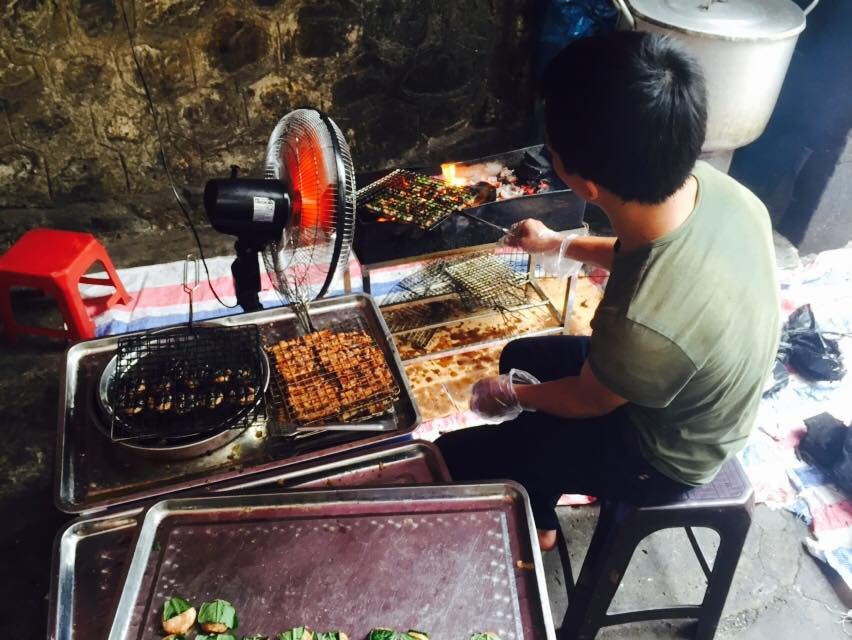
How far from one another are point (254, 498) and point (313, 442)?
12.5 inches

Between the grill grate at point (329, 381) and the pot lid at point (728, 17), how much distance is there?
2.86 metres

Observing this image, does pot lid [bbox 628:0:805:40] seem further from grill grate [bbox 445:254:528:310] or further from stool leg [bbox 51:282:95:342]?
stool leg [bbox 51:282:95:342]

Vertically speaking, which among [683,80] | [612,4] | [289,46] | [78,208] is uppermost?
[683,80]

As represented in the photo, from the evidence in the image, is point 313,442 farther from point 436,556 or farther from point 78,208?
point 78,208

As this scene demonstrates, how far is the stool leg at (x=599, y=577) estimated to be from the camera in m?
2.30

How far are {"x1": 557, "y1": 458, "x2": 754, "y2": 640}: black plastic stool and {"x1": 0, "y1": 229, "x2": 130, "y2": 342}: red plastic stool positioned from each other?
294 cm

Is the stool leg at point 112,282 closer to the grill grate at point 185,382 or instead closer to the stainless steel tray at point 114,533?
the grill grate at point 185,382

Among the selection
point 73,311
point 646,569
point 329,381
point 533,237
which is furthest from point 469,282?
point 73,311

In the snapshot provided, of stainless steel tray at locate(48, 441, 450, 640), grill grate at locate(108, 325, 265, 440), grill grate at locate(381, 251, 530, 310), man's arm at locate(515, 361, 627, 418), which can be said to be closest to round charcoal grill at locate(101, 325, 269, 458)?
grill grate at locate(108, 325, 265, 440)

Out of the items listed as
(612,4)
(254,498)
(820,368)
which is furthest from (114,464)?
(612,4)

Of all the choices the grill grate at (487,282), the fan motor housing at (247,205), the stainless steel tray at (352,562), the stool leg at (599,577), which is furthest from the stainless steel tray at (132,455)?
the grill grate at (487,282)

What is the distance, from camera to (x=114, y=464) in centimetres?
203

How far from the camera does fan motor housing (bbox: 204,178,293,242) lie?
199cm

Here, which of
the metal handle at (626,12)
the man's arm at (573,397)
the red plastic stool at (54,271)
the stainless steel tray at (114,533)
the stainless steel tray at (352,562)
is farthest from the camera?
the metal handle at (626,12)
